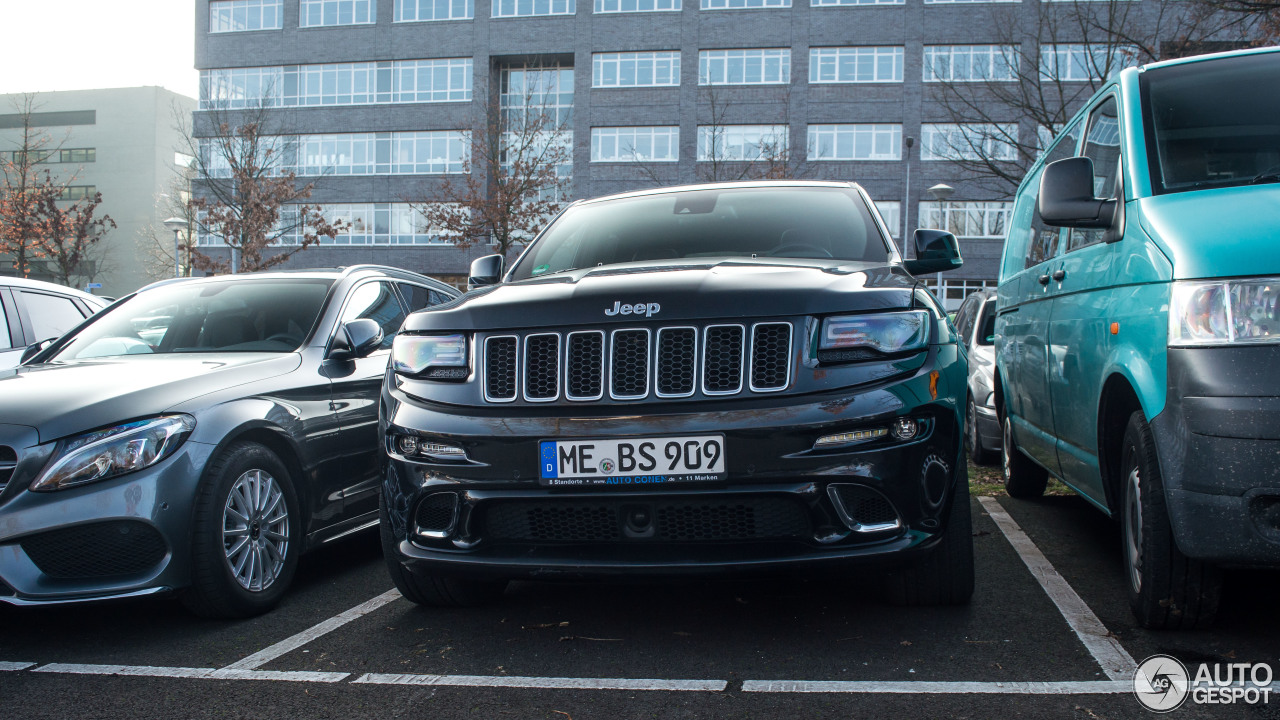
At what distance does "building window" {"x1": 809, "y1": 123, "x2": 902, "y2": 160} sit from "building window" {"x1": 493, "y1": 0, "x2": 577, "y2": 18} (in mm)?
12393

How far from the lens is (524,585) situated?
443 centimetres

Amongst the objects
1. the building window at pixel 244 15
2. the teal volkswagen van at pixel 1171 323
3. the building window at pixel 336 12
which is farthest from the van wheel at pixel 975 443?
the building window at pixel 244 15

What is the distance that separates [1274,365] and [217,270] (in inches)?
1310

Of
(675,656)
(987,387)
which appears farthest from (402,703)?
(987,387)

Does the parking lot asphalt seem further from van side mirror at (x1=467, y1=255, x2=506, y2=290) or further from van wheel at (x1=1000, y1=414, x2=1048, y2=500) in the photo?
van wheel at (x1=1000, y1=414, x2=1048, y2=500)

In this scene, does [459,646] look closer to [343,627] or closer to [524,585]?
[343,627]

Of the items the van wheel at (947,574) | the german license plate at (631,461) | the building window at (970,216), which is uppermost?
the building window at (970,216)

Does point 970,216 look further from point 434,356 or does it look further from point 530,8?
point 434,356

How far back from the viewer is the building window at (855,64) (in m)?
42.8

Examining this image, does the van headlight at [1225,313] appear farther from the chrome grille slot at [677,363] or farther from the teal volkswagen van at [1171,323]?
the chrome grille slot at [677,363]

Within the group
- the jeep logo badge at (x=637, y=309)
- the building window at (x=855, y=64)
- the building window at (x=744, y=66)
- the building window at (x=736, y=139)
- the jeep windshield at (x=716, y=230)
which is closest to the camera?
the jeep logo badge at (x=637, y=309)

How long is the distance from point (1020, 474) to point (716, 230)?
10.1ft

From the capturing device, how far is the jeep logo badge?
323 cm

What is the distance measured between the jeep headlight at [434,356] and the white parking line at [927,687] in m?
1.40
